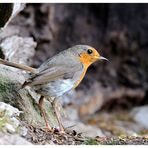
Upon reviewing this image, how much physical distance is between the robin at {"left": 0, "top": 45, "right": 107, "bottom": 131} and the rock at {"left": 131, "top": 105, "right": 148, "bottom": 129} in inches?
171

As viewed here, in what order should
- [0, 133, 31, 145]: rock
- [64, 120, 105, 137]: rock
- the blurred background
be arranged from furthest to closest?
the blurred background, [64, 120, 105, 137]: rock, [0, 133, 31, 145]: rock

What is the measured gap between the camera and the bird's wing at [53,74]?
222 inches

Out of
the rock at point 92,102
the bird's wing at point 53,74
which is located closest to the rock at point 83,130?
the bird's wing at point 53,74

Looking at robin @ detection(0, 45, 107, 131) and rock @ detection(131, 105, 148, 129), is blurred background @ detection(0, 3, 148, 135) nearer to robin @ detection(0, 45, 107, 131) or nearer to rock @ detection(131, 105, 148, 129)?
rock @ detection(131, 105, 148, 129)

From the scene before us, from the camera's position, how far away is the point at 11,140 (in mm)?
4652

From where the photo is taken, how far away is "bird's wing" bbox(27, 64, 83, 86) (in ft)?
18.5

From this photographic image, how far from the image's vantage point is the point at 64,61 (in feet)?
20.0

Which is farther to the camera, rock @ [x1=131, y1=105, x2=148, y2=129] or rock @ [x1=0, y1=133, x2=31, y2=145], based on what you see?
rock @ [x1=131, y1=105, x2=148, y2=129]

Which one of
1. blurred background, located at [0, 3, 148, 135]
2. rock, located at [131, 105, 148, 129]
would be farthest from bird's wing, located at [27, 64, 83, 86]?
rock, located at [131, 105, 148, 129]

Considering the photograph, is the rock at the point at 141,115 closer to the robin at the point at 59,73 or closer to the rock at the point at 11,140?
the robin at the point at 59,73

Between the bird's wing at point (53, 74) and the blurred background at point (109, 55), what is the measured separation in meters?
4.38

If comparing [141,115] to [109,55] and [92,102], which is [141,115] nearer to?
[92,102]

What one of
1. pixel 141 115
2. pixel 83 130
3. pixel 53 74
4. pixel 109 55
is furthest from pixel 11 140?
pixel 109 55

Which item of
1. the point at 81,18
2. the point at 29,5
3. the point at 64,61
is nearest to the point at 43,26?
the point at 29,5
